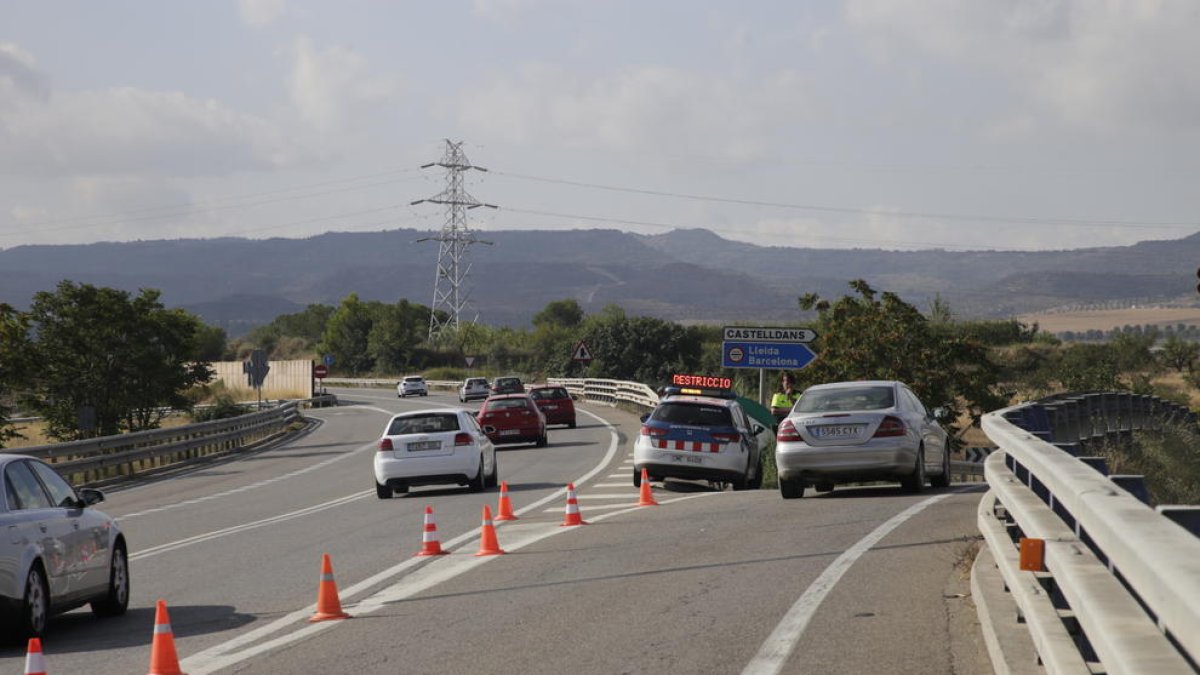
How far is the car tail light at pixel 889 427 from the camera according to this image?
19.4 metres

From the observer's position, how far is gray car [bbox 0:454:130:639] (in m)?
10.7

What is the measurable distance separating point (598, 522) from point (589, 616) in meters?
7.42

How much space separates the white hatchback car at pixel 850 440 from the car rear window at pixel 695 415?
3.67 m

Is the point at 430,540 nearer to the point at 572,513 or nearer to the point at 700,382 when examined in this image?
the point at 572,513

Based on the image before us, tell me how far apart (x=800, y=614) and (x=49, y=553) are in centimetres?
516

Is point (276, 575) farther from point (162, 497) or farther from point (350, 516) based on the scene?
point (162, 497)

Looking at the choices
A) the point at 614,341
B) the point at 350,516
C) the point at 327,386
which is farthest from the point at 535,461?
the point at 327,386

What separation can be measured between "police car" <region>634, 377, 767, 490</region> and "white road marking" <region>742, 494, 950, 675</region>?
7.82 metres

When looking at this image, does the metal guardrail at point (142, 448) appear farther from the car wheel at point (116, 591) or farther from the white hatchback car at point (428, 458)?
the car wheel at point (116, 591)

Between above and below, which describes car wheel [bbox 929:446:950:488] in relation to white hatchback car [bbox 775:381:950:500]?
below

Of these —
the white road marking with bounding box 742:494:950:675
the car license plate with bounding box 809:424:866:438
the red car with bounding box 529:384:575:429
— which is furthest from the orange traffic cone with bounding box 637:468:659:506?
the red car with bounding box 529:384:575:429

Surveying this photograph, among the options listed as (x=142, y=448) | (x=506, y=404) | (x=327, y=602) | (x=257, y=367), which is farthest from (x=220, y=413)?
(x=327, y=602)

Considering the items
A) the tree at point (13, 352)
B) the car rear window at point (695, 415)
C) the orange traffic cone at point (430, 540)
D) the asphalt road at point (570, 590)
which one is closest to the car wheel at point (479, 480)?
the asphalt road at point (570, 590)

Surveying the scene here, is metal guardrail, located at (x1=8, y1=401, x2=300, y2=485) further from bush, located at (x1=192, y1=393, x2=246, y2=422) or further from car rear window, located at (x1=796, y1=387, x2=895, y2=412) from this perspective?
car rear window, located at (x1=796, y1=387, x2=895, y2=412)
